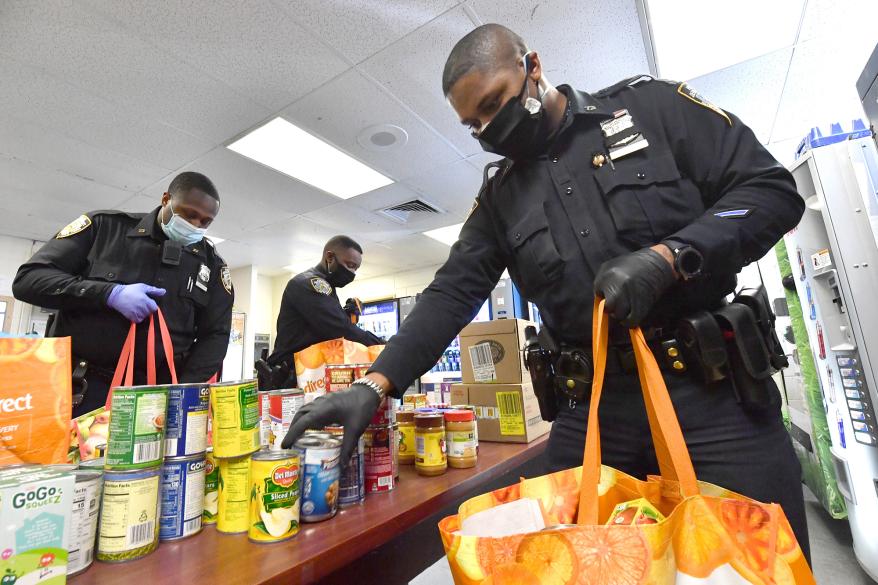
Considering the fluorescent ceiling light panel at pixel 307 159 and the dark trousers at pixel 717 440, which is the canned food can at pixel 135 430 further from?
the fluorescent ceiling light panel at pixel 307 159

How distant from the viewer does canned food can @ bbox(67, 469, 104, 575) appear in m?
0.53

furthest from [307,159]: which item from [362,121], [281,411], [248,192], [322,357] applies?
[281,411]

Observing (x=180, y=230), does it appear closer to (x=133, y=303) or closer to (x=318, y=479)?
(x=133, y=303)

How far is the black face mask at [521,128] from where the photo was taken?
37.4 inches

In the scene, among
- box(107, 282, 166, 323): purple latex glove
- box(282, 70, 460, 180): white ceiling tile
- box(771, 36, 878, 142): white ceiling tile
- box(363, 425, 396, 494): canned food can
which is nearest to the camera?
box(363, 425, 396, 494): canned food can

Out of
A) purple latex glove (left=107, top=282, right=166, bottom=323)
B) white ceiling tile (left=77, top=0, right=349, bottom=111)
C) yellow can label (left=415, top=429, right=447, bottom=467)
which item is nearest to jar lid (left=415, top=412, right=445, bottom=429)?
yellow can label (left=415, top=429, right=447, bottom=467)

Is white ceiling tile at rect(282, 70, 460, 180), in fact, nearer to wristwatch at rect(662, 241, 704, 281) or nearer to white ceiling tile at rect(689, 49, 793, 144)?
white ceiling tile at rect(689, 49, 793, 144)

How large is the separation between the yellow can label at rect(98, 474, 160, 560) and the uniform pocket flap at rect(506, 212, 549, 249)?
83 cm

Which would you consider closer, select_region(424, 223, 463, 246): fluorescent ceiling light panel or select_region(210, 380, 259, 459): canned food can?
select_region(210, 380, 259, 459): canned food can

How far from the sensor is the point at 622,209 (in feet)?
2.74

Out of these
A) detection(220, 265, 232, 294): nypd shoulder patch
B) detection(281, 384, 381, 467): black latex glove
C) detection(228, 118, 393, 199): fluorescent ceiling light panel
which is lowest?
detection(281, 384, 381, 467): black latex glove

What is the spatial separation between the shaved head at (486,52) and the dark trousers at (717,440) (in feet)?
2.57

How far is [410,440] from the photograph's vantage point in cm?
111

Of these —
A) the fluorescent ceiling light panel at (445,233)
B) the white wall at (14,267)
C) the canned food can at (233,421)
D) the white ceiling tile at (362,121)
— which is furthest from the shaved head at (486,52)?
the white wall at (14,267)
